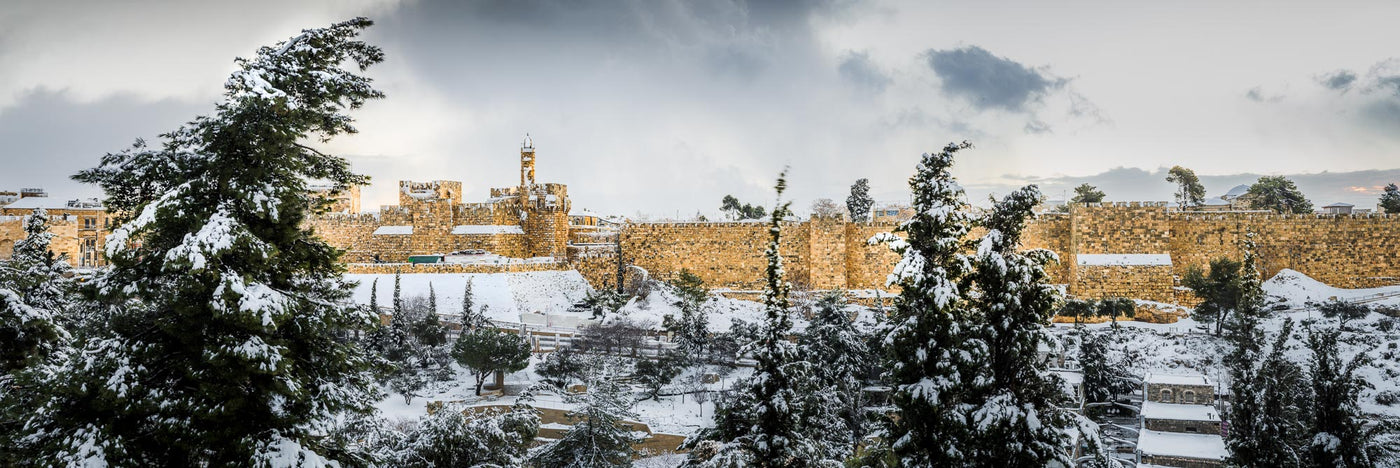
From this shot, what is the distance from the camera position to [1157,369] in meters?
23.5

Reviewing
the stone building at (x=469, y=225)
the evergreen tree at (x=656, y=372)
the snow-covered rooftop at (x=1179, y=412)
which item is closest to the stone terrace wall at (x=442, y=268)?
the stone building at (x=469, y=225)

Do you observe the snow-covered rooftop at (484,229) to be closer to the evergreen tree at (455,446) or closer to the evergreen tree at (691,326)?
the evergreen tree at (691,326)

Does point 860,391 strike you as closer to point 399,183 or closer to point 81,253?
point 399,183

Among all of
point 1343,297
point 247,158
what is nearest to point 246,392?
point 247,158

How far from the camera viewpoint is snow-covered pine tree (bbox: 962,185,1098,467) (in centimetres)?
843

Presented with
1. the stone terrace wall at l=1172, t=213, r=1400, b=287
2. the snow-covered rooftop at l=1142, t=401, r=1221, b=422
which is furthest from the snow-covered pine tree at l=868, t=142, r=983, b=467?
the stone terrace wall at l=1172, t=213, r=1400, b=287

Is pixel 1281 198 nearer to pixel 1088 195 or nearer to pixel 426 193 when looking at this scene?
pixel 1088 195

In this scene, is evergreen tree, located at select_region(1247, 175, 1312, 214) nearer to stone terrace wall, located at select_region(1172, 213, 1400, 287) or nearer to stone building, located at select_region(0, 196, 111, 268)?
stone terrace wall, located at select_region(1172, 213, 1400, 287)

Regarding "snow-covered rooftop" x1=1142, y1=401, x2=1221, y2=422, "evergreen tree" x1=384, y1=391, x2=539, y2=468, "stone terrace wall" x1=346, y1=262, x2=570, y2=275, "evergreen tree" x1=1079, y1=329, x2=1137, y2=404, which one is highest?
"stone terrace wall" x1=346, y1=262, x2=570, y2=275

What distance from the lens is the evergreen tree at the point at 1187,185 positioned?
40062 millimetres

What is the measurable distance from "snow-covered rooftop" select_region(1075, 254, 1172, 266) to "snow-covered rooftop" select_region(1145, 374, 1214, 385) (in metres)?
6.19

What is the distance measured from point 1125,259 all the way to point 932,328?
73.7 ft

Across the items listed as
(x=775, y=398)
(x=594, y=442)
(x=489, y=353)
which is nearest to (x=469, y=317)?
(x=489, y=353)

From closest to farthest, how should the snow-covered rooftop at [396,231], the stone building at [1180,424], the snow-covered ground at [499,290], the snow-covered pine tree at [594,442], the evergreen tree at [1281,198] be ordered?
1. the snow-covered pine tree at [594,442]
2. the stone building at [1180,424]
3. the snow-covered ground at [499,290]
4. the snow-covered rooftop at [396,231]
5. the evergreen tree at [1281,198]
